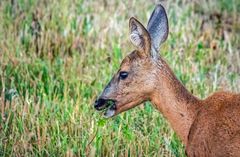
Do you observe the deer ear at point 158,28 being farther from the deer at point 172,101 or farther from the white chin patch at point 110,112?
the white chin patch at point 110,112

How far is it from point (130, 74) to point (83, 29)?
12.3 feet

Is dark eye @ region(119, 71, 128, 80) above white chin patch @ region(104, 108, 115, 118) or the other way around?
above

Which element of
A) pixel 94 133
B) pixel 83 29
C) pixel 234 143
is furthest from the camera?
pixel 83 29

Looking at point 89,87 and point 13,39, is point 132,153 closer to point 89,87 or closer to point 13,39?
point 89,87

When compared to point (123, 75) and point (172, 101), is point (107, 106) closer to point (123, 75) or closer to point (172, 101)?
point (123, 75)

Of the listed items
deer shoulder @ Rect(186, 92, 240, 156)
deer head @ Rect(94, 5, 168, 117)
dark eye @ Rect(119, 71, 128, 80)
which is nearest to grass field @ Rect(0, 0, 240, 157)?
deer head @ Rect(94, 5, 168, 117)

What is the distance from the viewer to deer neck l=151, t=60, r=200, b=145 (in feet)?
24.3

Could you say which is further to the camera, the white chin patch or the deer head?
the white chin patch

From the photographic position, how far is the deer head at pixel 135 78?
749 centimetres

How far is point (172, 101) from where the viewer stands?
7.42 meters

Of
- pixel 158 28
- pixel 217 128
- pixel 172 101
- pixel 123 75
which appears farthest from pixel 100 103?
pixel 217 128

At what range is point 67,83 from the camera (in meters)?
9.59

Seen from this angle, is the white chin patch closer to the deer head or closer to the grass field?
the deer head

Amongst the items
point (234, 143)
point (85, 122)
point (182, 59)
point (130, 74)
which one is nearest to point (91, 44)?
point (182, 59)
